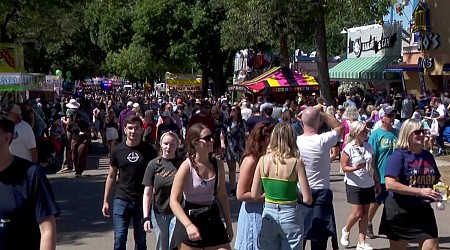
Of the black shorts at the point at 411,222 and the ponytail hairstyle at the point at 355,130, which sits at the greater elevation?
the ponytail hairstyle at the point at 355,130

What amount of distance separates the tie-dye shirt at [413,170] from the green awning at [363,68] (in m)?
30.3

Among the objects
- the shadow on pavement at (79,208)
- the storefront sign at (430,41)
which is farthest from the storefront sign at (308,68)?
the shadow on pavement at (79,208)

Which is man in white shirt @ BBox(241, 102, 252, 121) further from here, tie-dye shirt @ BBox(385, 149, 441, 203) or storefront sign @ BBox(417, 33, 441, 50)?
tie-dye shirt @ BBox(385, 149, 441, 203)

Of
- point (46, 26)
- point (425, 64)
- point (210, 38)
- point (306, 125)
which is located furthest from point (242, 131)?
point (210, 38)

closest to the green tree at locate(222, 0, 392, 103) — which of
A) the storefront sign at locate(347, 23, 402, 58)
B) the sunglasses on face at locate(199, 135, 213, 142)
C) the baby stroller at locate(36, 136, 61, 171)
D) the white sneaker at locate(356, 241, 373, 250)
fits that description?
the storefront sign at locate(347, 23, 402, 58)

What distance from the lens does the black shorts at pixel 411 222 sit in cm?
674

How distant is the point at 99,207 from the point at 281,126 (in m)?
6.78

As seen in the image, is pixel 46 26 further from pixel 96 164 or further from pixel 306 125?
pixel 306 125

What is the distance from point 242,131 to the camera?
14430mm

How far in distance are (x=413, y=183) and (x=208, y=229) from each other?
1.91m

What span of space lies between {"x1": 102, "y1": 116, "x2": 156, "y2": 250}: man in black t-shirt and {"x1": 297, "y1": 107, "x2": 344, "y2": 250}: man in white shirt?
1.50 m

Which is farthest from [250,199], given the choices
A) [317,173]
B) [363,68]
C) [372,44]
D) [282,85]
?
[372,44]

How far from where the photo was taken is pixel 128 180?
745 cm

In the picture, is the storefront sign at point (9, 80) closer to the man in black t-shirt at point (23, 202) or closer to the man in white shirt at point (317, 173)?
the man in white shirt at point (317, 173)
